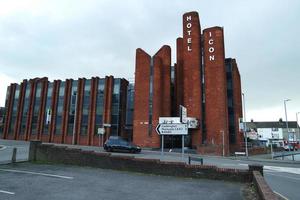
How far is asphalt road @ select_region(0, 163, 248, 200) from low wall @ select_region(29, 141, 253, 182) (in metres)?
0.46

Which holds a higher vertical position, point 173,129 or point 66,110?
point 66,110

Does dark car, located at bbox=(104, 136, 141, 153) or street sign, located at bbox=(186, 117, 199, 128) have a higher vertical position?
street sign, located at bbox=(186, 117, 199, 128)

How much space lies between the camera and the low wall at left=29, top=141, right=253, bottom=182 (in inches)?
424

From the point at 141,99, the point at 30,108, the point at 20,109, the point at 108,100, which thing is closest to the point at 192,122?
the point at 141,99

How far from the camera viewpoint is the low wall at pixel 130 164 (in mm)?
10773

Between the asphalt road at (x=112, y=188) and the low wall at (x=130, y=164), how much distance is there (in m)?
0.46

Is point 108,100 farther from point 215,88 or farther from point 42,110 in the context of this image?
point 215,88

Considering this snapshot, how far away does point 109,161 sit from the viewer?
1381cm

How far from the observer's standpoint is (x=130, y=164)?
13047 millimetres

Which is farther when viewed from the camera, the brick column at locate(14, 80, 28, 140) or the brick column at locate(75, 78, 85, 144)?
the brick column at locate(14, 80, 28, 140)

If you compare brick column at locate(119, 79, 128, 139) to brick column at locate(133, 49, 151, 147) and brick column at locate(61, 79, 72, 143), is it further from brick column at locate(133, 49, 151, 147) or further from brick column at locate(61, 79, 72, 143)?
brick column at locate(61, 79, 72, 143)

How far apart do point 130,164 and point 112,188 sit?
13.6ft

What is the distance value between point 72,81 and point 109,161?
38.8 m

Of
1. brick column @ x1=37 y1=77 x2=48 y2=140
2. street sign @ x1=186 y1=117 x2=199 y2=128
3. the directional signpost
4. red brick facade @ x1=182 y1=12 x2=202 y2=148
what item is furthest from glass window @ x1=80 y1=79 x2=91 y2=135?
the directional signpost
